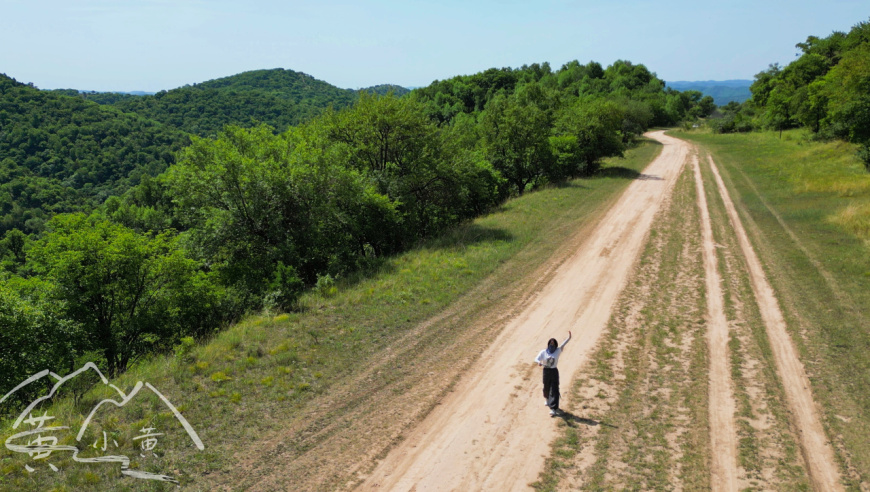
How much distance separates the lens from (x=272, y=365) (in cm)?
1146

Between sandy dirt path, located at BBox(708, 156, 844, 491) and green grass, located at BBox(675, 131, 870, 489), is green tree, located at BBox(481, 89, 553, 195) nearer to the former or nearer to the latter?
green grass, located at BBox(675, 131, 870, 489)

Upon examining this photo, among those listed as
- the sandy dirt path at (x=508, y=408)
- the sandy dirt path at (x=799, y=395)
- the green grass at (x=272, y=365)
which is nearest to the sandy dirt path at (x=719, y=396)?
the sandy dirt path at (x=799, y=395)

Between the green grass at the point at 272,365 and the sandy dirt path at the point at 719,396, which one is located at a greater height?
the green grass at the point at 272,365

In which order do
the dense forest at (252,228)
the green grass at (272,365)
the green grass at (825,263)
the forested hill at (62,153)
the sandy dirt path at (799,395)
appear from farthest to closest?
the forested hill at (62,153) < the dense forest at (252,228) < the green grass at (825,263) < the green grass at (272,365) < the sandy dirt path at (799,395)

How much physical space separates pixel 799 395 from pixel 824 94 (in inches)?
2019

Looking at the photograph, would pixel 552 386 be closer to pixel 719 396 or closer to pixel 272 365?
pixel 719 396

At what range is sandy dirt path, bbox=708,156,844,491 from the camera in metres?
7.89

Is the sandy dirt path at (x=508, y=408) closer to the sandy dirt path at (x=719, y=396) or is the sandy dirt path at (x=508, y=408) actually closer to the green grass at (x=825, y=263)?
the sandy dirt path at (x=719, y=396)

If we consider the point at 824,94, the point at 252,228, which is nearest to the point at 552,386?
the point at 252,228

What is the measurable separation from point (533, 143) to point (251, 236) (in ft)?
91.8

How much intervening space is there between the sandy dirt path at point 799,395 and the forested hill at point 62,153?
401 ft

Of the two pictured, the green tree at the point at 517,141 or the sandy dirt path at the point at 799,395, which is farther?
the green tree at the point at 517,141

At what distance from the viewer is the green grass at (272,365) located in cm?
812

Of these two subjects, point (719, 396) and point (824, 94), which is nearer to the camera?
point (719, 396)
